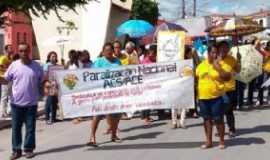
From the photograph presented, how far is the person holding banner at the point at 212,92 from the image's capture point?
37.3 feet

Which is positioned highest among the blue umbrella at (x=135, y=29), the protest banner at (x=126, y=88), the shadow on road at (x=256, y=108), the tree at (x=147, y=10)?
the tree at (x=147, y=10)

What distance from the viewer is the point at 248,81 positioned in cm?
1891

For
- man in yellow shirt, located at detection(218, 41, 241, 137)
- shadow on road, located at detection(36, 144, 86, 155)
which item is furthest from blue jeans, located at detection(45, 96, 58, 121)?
man in yellow shirt, located at detection(218, 41, 241, 137)

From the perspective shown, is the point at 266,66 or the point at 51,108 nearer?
the point at 51,108

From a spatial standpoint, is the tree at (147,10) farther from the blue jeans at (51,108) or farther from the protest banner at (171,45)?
the protest banner at (171,45)

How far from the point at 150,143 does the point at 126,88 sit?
1096 millimetres

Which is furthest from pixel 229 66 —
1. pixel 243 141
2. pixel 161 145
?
pixel 161 145

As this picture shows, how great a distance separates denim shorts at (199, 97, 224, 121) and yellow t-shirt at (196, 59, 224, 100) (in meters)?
0.08

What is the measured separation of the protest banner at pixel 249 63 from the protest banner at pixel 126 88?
21.5ft

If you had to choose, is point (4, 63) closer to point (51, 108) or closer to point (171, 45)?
point (51, 108)

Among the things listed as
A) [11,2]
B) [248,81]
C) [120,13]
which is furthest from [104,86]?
[120,13]

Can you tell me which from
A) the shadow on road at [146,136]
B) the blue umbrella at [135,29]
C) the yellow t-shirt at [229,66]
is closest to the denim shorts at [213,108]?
the yellow t-shirt at [229,66]

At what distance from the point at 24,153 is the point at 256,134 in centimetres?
439

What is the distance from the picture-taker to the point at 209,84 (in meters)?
11.4
